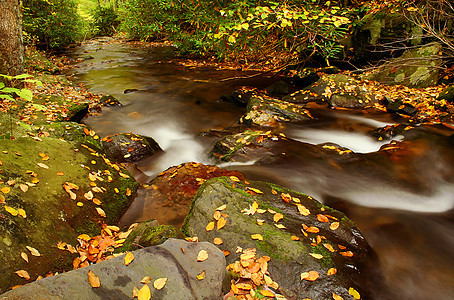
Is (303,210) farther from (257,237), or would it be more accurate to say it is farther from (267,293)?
(267,293)

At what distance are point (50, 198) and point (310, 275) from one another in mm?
3101

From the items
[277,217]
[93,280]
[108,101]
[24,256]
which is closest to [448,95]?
[277,217]

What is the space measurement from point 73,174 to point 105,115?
5447mm

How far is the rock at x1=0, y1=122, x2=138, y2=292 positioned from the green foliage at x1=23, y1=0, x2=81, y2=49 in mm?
13349

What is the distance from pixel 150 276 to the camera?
1.91 metres

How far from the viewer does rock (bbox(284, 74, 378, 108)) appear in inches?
Result: 346

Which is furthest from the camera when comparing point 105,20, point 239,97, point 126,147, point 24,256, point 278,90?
point 105,20

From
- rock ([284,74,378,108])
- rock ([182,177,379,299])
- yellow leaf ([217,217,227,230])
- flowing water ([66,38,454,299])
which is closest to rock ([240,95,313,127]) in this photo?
flowing water ([66,38,454,299])

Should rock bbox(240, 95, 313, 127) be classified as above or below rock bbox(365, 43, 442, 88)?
below

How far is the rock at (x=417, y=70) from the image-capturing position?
8.62 meters

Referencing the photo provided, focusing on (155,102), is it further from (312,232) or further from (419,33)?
(419,33)

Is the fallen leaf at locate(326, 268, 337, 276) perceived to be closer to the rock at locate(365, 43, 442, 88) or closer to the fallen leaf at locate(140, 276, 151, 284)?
the fallen leaf at locate(140, 276, 151, 284)

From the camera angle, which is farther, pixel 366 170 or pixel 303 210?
pixel 366 170

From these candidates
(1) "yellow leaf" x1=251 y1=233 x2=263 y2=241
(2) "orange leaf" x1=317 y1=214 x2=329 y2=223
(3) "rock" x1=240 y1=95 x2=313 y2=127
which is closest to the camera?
(1) "yellow leaf" x1=251 y1=233 x2=263 y2=241
